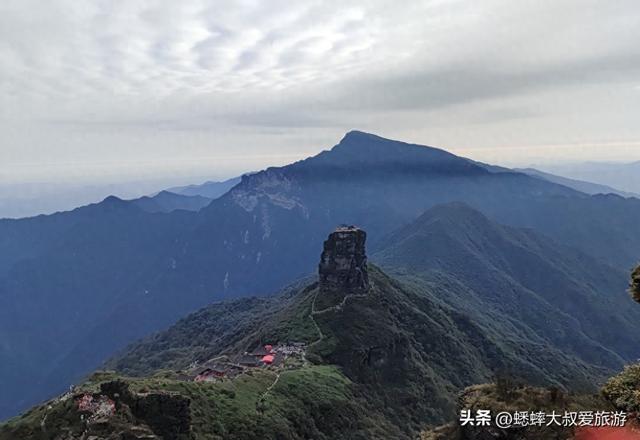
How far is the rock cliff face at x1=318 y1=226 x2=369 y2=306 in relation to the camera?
129750 mm

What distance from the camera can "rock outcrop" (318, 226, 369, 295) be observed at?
426 feet

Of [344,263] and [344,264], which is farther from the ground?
[344,263]

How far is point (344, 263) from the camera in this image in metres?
130

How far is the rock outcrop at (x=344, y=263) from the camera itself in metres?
130

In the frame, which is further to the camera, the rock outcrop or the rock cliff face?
the rock outcrop

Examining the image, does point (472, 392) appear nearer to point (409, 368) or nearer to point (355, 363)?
point (355, 363)

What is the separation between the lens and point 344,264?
427 feet

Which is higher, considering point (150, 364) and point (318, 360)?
point (318, 360)

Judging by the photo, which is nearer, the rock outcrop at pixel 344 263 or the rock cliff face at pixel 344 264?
the rock cliff face at pixel 344 264

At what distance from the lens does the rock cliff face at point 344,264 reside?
426 feet

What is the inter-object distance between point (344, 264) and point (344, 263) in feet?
0.83

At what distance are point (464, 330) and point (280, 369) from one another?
278 ft

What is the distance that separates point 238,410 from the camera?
66562mm

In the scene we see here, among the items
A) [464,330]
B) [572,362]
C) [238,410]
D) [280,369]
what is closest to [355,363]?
[280,369]
